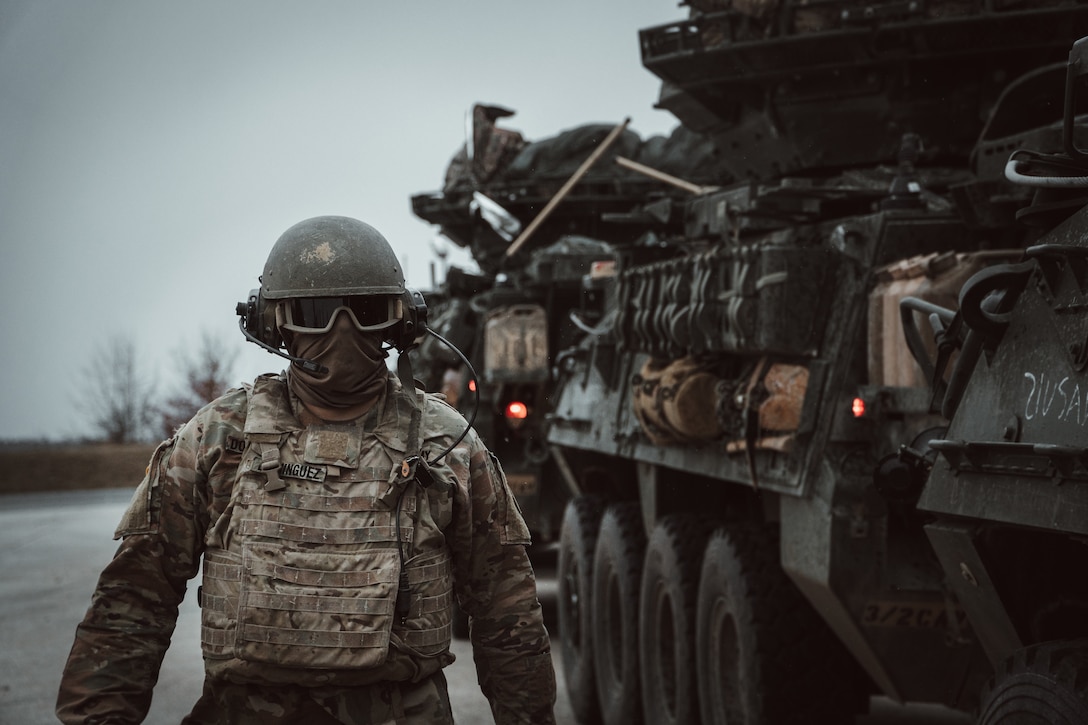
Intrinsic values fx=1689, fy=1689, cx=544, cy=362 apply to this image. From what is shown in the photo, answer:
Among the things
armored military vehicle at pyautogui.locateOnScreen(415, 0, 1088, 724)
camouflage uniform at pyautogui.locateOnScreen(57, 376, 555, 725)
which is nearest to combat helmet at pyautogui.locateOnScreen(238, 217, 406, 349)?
camouflage uniform at pyautogui.locateOnScreen(57, 376, 555, 725)

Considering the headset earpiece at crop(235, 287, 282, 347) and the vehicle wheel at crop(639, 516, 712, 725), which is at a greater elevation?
the headset earpiece at crop(235, 287, 282, 347)

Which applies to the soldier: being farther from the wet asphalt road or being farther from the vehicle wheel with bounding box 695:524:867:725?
the wet asphalt road

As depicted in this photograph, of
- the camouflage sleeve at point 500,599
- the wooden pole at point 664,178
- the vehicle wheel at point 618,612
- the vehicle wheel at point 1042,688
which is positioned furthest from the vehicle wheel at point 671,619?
the camouflage sleeve at point 500,599

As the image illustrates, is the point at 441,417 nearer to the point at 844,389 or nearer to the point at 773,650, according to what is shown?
the point at 844,389

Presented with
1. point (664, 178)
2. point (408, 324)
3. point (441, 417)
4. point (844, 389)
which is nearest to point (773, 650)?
point (844, 389)

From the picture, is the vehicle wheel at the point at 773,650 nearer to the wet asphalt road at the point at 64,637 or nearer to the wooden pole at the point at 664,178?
the wet asphalt road at the point at 64,637

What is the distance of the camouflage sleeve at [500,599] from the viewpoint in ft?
12.1

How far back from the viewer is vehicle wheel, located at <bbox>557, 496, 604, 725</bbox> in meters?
9.27

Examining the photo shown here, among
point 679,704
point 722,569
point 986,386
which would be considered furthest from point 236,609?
point 679,704

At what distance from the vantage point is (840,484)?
5.43 metres

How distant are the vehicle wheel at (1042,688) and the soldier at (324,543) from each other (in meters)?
1.03

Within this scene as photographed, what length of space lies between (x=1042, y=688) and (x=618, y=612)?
17.4ft

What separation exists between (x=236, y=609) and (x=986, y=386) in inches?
72.5

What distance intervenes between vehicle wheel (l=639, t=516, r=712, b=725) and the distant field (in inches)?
1114
